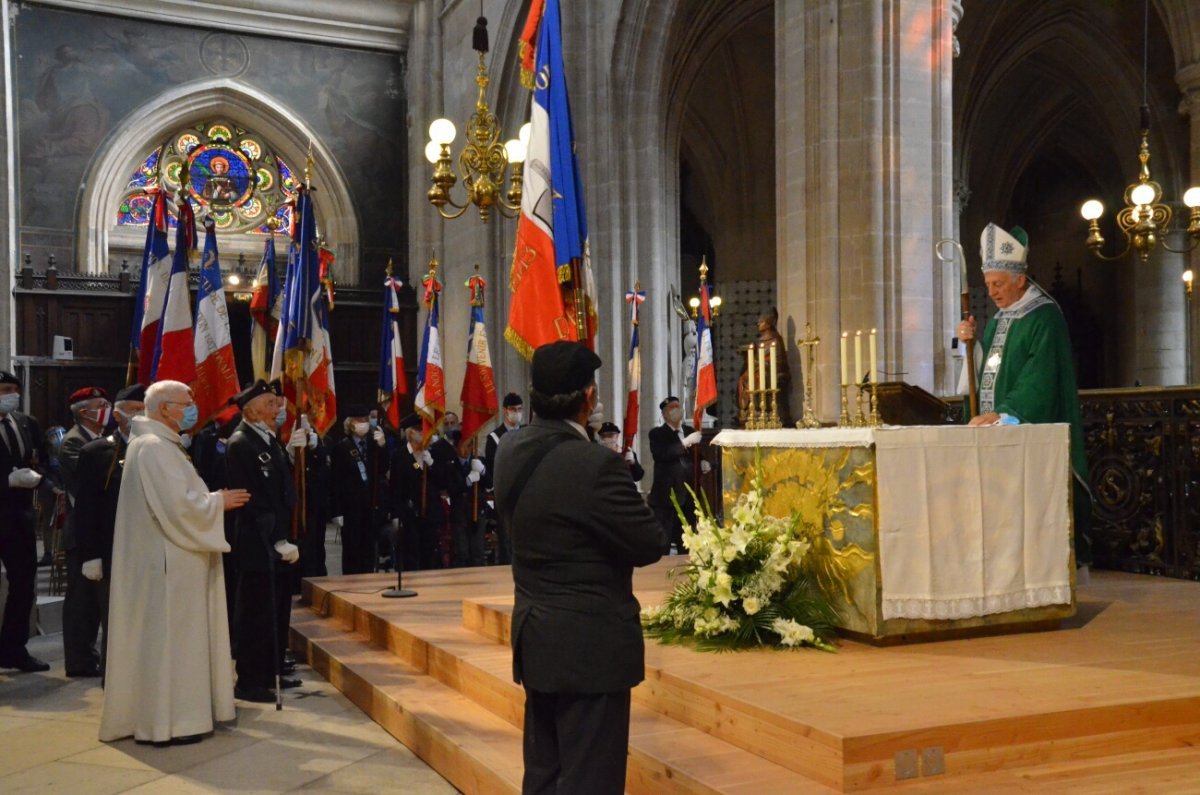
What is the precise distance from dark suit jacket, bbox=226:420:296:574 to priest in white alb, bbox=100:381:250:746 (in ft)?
1.98

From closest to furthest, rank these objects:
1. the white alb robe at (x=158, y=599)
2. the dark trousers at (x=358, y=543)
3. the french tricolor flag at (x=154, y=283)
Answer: the white alb robe at (x=158, y=599), the french tricolor flag at (x=154, y=283), the dark trousers at (x=358, y=543)

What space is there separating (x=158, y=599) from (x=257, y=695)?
3.63ft

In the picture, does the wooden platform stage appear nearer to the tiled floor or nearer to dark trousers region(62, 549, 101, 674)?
the tiled floor

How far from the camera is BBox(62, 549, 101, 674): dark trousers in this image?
6691mm

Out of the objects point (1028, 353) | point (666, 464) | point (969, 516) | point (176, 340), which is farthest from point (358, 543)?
point (969, 516)

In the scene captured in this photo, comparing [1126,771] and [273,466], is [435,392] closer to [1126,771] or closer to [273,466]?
[273,466]

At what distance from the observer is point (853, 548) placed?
469 centimetres

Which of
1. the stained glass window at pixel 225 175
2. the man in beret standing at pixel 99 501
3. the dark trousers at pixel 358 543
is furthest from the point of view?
the stained glass window at pixel 225 175

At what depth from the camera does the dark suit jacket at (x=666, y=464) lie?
1026cm

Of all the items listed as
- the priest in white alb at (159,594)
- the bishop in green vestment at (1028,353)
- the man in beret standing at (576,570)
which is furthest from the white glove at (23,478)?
the bishop in green vestment at (1028,353)

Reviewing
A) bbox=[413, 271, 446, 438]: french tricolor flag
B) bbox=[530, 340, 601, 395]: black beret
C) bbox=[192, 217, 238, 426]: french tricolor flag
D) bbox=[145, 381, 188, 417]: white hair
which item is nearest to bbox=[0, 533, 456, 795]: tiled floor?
bbox=[145, 381, 188, 417]: white hair

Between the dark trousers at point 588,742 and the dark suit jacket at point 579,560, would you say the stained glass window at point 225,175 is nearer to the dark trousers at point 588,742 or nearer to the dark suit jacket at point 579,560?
the dark suit jacket at point 579,560

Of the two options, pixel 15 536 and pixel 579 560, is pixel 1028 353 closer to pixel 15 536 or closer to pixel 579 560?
pixel 579 560

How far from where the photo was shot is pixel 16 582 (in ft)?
22.5
